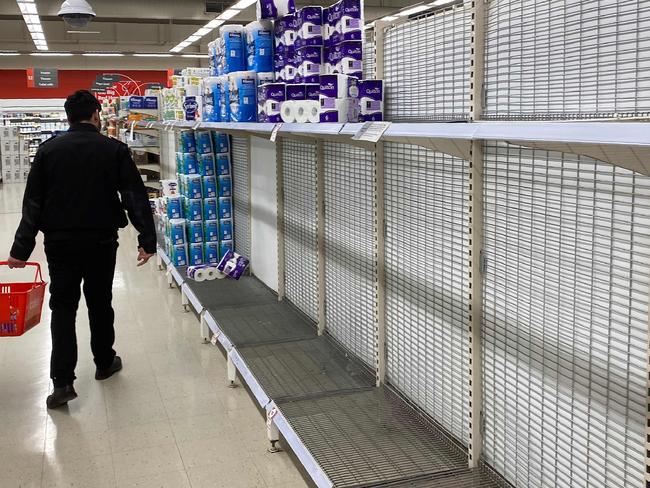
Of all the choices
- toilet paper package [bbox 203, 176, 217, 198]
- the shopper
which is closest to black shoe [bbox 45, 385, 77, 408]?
the shopper

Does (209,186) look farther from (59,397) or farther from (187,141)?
(59,397)

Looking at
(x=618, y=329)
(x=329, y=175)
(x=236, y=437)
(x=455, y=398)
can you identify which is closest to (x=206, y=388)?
(x=236, y=437)

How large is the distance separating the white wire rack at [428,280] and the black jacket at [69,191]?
5.50 ft

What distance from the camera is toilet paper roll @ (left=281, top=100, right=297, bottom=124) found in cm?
346

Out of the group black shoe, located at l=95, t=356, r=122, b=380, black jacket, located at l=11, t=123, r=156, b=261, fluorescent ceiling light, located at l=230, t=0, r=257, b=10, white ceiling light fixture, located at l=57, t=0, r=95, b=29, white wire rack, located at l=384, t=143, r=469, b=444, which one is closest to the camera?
white wire rack, located at l=384, t=143, r=469, b=444

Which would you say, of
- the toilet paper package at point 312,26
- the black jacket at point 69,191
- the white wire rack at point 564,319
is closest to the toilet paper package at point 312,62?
the toilet paper package at point 312,26

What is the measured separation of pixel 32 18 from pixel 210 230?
10.9 m

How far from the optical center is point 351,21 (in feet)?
10.9

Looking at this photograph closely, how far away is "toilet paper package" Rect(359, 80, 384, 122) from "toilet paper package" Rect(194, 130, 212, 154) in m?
3.47

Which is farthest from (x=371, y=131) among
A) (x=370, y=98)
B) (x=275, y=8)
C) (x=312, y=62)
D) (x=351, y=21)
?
(x=275, y=8)

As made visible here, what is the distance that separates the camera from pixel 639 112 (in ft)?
5.98

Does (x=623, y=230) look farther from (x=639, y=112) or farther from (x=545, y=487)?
(x=545, y=487)

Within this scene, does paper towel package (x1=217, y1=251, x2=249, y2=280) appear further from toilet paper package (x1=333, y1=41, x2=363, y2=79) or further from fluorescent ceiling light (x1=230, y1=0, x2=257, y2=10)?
fluorescent ceiling light (x1=230, y1=0, x2=257, y2=10)

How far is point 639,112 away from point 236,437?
8.30 ft
